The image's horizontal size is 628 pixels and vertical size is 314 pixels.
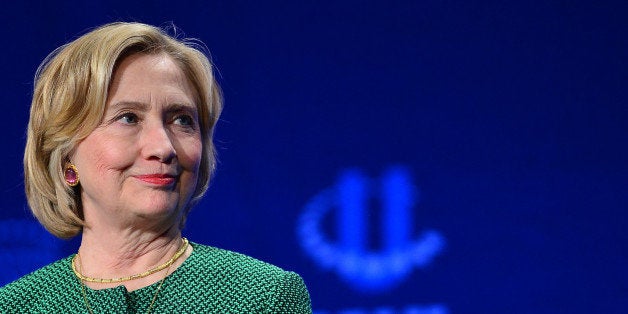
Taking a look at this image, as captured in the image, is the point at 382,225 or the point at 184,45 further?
the point at 382,225

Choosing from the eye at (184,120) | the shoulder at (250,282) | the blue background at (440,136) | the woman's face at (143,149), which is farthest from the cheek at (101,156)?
the blue background at (440,136)

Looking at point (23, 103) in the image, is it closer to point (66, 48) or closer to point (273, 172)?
point (273, 172)

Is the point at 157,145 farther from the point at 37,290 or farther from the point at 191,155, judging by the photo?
the point at 37,290

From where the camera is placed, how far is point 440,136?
2.81m

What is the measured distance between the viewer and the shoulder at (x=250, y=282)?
1.54m

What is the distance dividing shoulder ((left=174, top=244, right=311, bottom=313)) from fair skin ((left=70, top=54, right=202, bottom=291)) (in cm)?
5

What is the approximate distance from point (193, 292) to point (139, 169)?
22cm

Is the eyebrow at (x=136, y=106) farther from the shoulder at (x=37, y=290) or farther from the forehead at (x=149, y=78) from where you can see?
the shoulder at (x=37, y=290)

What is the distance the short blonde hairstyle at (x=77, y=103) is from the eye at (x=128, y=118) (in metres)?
0.03

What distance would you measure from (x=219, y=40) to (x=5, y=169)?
0.75 metres

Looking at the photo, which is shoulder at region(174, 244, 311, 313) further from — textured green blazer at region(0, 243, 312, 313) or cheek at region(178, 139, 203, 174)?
cheek at region(178, 139, 203, 174)

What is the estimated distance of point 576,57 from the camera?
2.80 metres

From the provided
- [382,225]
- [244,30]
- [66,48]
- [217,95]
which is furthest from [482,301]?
[66,48]

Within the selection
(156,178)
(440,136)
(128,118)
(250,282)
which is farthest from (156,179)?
(440,136)
